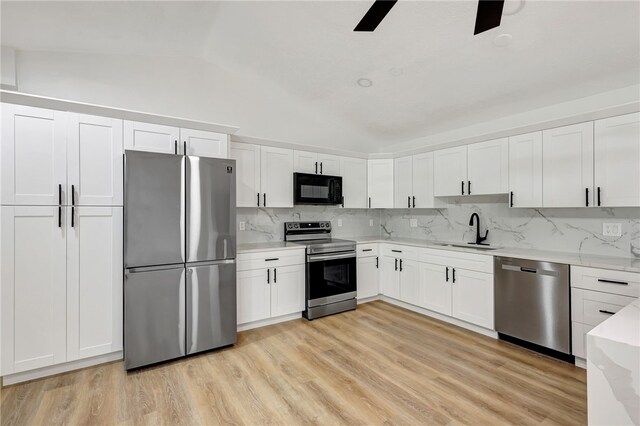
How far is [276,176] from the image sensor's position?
3.93 metres

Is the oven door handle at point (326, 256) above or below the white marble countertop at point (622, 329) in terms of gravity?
above

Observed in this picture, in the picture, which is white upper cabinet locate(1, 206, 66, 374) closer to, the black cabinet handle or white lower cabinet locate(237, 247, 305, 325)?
white lower cabinet locate(237, 247, 305, 325)

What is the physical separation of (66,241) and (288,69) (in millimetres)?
2792

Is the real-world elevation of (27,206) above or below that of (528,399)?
above

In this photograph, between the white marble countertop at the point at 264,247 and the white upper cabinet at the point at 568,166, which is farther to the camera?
the white marble countertop at the point at 264,247

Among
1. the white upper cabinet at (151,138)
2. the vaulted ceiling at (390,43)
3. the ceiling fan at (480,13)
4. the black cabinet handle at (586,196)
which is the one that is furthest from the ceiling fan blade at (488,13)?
the white upper cabinet at (151,138)

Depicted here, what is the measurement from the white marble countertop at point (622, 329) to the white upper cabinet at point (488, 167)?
75.2 inches

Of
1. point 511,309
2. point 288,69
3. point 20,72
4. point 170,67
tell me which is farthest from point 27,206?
point 511,309

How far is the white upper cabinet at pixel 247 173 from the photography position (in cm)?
363

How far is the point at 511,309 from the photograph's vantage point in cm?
299

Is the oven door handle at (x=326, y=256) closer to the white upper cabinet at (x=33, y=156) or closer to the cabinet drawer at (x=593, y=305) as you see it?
the cabinet drawer at (x=593, y=305)

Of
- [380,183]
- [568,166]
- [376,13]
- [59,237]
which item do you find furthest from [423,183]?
[59,237]

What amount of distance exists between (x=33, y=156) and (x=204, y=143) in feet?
4.29

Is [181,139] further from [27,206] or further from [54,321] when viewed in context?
[54,321]
